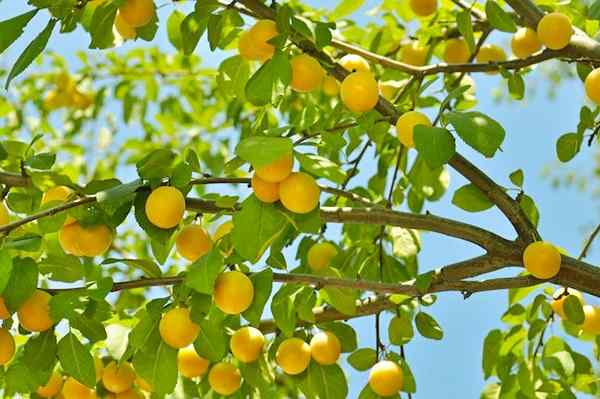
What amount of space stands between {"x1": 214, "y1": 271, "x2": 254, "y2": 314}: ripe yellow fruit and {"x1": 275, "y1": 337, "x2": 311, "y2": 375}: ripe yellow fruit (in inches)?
13.0

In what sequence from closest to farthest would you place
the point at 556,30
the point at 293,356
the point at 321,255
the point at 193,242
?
the point at 193,242 → the point at 293,356 → the point at 556,30 → the point at 321,255

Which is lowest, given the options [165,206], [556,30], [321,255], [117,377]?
[117,377]

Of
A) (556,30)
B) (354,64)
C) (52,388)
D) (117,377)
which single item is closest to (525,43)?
(556,30)

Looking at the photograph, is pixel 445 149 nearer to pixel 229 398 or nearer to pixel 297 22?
pixel 297 22

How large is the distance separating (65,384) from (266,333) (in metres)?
0.52

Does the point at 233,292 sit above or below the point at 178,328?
above

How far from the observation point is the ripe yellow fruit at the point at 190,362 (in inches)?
77.4

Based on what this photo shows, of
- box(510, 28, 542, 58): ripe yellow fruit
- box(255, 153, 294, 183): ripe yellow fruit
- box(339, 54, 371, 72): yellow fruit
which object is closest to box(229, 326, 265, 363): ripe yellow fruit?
box(255, 153, 294, 183): ripe yellow fruit

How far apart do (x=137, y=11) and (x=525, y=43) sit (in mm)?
1115

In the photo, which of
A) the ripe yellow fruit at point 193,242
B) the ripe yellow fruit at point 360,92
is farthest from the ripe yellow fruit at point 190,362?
the ripe yellow fruit at point 360,92

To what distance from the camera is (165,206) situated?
5.11ft

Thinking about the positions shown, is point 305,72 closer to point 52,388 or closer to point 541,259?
point 541,259

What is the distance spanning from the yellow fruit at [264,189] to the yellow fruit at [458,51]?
4.60ft

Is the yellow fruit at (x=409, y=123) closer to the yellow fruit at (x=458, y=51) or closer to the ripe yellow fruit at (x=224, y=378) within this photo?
the ripe yellow fruit at (x=224, y=378)
